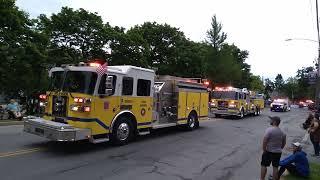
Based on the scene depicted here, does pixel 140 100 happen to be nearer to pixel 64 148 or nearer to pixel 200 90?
pixel 64 148

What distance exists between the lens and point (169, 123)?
16984 millimetres

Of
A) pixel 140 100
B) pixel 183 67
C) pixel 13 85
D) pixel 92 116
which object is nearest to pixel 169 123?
pixel 140 100

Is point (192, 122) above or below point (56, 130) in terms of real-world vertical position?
below

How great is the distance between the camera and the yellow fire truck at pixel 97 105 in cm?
1172

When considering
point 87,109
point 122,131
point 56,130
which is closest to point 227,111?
point 122,131

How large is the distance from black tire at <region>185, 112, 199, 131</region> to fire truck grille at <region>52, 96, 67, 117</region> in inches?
316

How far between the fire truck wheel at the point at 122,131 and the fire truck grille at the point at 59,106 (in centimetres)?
179

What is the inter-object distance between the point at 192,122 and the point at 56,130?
375 inches

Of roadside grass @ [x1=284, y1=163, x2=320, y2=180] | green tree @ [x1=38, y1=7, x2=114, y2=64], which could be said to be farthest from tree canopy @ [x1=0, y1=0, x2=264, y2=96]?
roadside grass @ [x1=284, y1=163, x2=320, y2=180]

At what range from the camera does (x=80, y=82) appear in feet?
39.5

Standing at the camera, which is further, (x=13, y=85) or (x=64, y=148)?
(x=13, y=85)

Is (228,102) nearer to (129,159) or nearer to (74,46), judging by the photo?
(74,46)

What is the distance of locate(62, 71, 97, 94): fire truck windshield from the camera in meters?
11.9

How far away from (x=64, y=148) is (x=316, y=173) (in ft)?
24.3
